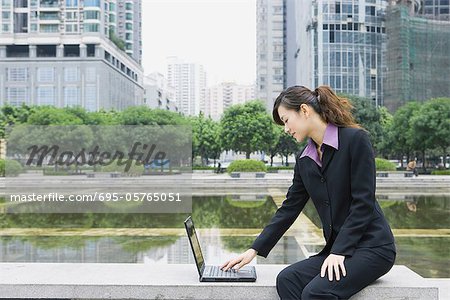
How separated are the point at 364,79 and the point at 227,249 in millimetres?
51291

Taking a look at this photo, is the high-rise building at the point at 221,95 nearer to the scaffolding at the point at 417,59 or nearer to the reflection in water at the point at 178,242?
the scaffolding at the point at 417,59

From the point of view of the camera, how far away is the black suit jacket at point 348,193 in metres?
2.98

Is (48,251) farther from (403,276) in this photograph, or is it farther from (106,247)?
(403,276)

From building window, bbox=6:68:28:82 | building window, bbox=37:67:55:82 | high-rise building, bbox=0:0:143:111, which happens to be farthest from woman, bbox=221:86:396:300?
building window, bbox=6:68:28:82

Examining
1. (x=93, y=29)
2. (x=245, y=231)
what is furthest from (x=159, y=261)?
(x=93, y=29)

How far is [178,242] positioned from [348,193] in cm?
692

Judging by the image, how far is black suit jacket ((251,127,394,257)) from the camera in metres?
2.98

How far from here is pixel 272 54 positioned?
92.4 meters

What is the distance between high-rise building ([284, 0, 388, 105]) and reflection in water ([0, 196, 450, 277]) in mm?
42515

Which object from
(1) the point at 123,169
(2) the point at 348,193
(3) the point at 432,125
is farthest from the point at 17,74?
(2) the point at 348,193

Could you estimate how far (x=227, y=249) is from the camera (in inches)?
351

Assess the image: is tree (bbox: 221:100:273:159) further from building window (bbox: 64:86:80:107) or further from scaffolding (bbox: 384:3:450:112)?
building window (bbox: 64:86:80:107)

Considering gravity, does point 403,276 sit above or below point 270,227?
below
